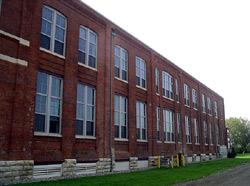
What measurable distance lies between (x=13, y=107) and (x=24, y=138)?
154 cm

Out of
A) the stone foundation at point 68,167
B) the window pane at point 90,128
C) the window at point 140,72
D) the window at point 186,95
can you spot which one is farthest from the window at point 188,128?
the stone foundation at point 68,167

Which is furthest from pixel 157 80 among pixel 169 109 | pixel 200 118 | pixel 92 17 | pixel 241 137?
pixel 241 137

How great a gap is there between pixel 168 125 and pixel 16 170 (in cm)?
1779

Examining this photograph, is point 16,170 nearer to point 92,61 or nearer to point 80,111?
point 80,111

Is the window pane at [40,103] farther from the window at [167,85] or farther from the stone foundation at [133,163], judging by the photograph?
the window at [167,85]

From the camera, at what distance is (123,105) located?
19953 mm

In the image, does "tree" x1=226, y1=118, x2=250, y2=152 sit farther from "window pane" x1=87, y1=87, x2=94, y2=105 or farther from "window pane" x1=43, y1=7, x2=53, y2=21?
"window pane" x1=43, y1=7, x2=53, y2=21

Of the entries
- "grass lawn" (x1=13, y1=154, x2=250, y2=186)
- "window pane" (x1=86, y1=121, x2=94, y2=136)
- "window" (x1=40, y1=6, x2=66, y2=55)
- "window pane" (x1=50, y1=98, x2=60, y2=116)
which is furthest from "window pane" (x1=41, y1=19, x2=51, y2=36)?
"grass lawn" (x1=13, y1=154, x2=250, y2=186)

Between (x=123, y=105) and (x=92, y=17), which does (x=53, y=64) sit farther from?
(x=123, y=105)

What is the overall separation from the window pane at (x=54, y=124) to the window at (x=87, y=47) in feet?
13.9

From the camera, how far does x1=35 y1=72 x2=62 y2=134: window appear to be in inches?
520

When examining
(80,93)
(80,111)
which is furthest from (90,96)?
(80,111)

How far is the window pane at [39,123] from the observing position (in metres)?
13.0

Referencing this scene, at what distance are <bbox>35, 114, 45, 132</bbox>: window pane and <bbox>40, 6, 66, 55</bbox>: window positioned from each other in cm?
386
